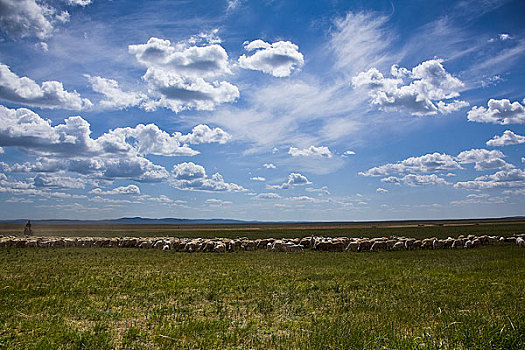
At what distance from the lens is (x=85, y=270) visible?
1684 cm

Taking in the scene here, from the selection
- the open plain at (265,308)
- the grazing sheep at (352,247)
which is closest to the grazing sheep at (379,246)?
the grazing sheep at (352,247)

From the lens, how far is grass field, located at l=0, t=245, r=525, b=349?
7191mm

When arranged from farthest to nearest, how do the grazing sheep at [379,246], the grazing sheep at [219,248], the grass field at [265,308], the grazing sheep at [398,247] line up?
the grazing sheep at [398,247] < the grazing sheep at [219,248] < the grazing sheep at [379,246] < the grass field at [265,308]

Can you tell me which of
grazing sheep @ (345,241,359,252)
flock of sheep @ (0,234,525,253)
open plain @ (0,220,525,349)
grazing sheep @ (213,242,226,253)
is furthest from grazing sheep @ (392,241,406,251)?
grazing sheep @ (213,242,226,253)

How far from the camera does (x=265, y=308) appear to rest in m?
9.88

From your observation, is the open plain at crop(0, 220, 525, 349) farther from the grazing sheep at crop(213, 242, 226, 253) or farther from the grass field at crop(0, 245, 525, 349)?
the grazing sheep at crop(213, 242, 226, 253)

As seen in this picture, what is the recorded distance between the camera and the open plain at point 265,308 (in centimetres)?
720

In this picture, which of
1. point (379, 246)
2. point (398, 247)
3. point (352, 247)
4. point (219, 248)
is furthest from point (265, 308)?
point (398, 247)

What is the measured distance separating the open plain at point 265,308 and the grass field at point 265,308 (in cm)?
3

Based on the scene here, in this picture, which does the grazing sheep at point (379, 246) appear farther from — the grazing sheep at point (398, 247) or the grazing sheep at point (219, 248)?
the grazing sheep at point (219, 248)

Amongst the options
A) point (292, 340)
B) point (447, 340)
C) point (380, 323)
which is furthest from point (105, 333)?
point (447, 340)

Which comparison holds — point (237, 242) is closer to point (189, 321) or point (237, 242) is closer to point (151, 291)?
point (151, 291)

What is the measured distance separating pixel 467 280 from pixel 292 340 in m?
9.43

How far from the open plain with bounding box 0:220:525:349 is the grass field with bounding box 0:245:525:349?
0.11 ft
